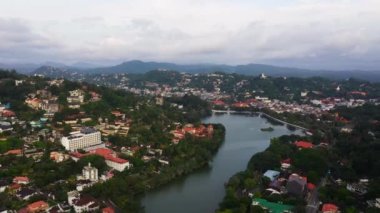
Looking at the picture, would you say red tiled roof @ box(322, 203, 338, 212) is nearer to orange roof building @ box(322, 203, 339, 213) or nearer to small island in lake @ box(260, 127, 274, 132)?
orange roof building @ box(322, 203, 339, 213)

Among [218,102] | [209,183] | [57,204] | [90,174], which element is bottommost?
[209,183]

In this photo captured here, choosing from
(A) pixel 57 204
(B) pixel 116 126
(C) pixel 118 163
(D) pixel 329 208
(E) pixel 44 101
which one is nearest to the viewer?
(D) pixel 329 208

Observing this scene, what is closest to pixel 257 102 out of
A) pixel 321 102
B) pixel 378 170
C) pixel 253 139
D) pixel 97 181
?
pixel 321 102

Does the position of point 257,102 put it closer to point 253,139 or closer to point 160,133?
point 253,139

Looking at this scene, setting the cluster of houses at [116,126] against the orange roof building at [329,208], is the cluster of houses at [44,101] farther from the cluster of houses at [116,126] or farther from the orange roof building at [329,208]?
the orange roof building at [329,208]

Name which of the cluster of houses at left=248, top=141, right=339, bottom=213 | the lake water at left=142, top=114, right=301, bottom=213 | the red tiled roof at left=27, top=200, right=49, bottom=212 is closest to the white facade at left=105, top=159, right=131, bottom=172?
the lake water at left=142, top=114, right=301, bottom=213

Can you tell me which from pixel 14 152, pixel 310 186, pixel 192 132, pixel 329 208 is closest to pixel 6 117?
pixel 14 152

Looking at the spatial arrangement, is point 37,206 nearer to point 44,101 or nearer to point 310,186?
point 310,186
